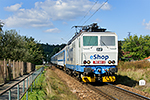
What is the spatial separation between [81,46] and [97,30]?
1.82 meters

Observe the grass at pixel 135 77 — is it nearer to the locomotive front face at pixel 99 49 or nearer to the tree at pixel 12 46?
the locomotive front face at pixel 99 49

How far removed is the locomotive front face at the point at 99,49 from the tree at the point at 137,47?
36293 millimetres

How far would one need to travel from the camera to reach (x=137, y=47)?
154 feet

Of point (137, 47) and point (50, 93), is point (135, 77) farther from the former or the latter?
point (137, 47)

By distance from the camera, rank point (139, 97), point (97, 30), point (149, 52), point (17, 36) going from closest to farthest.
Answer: point (139, 97)
point (97, 30)
point (17, 36)
point (149, 52)

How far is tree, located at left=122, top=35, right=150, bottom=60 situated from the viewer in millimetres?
46969

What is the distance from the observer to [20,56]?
29.5 metres

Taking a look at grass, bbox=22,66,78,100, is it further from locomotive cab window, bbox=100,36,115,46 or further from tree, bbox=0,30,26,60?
tree, bbox=0,30,26,60

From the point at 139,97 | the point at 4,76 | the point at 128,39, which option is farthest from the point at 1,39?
the point at 128,39

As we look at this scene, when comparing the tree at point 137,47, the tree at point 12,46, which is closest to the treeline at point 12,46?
the tree at point 12,46

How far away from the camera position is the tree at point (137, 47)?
47.0m

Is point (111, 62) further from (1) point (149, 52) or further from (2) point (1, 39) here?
(1) point (149, 52)

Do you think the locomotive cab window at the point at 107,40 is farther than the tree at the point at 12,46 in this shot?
No

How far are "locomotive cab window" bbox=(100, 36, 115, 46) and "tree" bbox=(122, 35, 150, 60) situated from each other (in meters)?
36.2
